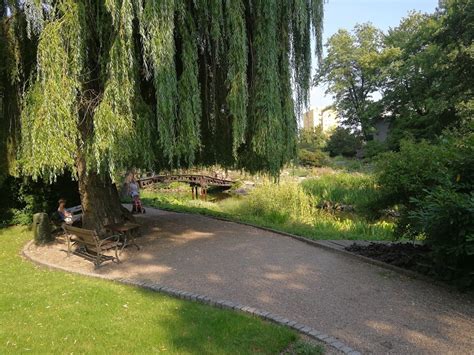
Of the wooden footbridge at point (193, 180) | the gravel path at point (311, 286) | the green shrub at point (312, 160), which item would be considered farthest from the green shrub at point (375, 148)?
the gravel path at point (311, 286)

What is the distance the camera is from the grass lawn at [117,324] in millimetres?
3936

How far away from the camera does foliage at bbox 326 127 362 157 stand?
38831 mm

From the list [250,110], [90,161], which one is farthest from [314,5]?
[90,161]

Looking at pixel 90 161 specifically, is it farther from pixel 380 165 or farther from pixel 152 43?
pixel 380 165

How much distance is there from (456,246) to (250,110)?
4.06 m

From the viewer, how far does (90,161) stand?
684cm

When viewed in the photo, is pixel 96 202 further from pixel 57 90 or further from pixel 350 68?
pixel 350 68

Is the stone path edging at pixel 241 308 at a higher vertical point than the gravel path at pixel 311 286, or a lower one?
higher

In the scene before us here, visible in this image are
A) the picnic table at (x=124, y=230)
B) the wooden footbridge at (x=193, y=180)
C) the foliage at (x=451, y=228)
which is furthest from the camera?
the wooden footbridge at (x=193, y=180)

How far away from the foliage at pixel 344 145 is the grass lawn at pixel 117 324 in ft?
115

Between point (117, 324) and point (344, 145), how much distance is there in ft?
120

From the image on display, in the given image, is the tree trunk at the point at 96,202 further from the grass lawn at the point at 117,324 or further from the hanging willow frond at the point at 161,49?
the grass lawn at the point at 117,324

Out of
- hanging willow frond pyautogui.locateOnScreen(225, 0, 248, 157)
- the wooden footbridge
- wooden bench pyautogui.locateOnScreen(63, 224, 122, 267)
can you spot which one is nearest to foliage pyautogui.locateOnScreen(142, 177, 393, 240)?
hanging willow frond pyautogui.locateOnScreen(225, 0, 248, 157)

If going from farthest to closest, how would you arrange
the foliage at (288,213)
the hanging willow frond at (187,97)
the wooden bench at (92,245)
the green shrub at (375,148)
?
the green shrub at (375,148)
the foliage at (288,213)
the wooden bench at (92,245)
the hanging willow frond at (187,97)
